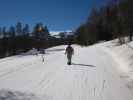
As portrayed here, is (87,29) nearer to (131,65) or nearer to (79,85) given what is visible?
(131,65)

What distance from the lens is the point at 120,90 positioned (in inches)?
441

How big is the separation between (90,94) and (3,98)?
3.47 metres

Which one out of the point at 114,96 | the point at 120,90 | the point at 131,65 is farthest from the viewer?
the point at 131,65

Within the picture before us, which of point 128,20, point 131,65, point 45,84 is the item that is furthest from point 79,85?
point 128,20

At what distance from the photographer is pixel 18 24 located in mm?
180000

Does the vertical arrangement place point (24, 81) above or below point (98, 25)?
below

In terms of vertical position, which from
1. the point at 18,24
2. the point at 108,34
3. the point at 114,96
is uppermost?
the point at 18,24

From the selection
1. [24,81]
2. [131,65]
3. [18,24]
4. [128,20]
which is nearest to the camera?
[24,81]

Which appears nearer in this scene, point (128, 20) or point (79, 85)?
point (79, 85)

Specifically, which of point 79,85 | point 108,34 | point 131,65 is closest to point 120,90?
point 79,85

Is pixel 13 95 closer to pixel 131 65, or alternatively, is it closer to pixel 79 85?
pixel 79 85

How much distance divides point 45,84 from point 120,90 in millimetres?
3703

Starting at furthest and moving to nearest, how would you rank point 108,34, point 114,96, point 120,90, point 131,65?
point 108,34 → point 131,65 → point 120,90 → point 114,96

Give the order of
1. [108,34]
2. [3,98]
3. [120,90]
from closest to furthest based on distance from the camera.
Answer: [3,98] < [120,90] < [108,34]
